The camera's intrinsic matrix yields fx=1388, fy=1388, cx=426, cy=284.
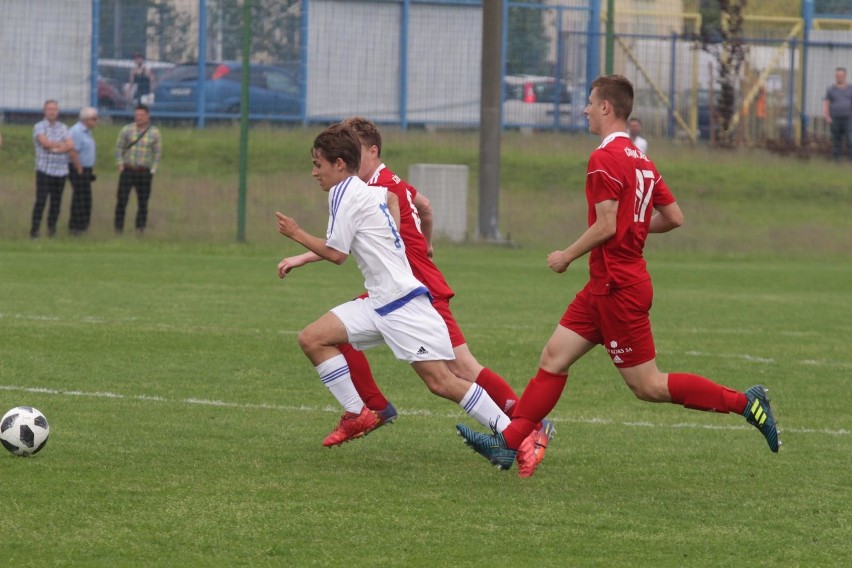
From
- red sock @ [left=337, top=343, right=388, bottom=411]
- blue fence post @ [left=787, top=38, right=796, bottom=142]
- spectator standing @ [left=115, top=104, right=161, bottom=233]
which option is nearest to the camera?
red sock @ [left=337, top=343, right=388, bottom=411]

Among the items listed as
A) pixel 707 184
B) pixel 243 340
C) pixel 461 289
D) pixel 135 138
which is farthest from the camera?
pixel 707 184

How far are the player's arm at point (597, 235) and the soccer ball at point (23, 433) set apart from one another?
8.22ft

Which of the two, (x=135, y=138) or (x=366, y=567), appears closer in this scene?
(x=366, y=567)

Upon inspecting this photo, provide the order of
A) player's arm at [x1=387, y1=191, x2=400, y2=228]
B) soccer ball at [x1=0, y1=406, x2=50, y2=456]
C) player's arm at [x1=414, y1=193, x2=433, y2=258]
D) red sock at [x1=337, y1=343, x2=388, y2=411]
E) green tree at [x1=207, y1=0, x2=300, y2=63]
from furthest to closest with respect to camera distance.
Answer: green tree at [x1=207, y1=0, x2=300, y2=63] < player's arm at [x1=414, y1=193, x2=433, y2=258] < red sock at [x1=337, y1=343, x2=388, y2=411] < player's arm at [x1=387, y1=191, x2=400, y2=228] < soccer ball at [x1=0, y1=406, x2=50, y2=456]

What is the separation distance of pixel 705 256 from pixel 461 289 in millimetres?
6372

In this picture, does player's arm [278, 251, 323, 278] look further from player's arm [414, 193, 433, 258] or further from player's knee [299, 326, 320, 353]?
player's arm [414, 193, 433, 258]

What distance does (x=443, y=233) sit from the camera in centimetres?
2012

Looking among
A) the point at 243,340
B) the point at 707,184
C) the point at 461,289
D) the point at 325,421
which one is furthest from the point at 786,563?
the point at 707,184

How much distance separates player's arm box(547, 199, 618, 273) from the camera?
607cm

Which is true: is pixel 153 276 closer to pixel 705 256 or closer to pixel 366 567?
pixel 705 256

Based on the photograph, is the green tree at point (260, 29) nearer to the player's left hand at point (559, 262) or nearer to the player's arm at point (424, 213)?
the player's arm at point (424, 213)

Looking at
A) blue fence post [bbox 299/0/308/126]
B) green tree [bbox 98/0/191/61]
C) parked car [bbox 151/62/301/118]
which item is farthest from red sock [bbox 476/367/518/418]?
green tree [bbox 98/0/191/61]

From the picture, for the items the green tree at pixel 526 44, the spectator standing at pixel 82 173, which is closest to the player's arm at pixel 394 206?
the spectator standing at pixel 82 173

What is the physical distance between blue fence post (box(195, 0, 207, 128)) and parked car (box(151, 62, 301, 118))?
32 millimetres
